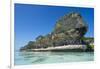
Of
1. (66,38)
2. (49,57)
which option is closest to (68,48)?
(66,38)

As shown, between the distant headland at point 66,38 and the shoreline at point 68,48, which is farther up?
the distant headland at point 66,38

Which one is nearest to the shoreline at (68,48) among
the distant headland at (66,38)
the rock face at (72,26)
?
the distant headland at (66,38)

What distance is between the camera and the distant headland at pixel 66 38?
6.88 ft

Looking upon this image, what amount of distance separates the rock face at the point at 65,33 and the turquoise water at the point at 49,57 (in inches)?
3.5

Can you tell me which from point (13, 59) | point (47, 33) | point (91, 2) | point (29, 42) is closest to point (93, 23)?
point (91, 2)

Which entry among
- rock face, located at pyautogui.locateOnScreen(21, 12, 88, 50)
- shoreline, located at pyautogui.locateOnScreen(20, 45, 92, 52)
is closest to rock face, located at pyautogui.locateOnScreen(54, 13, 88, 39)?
rock face, located at pyautogui.locateOnScreen(21, 12, 88, 50)

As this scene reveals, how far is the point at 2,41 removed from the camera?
6.22 feet

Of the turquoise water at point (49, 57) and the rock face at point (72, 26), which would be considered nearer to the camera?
the turquoise water at point (49, 57)

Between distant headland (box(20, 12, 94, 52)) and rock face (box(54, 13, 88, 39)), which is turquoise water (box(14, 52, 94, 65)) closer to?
distant headland (box(20, 12, 94, 52))

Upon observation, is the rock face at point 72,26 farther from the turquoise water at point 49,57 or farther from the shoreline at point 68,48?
the turquoise water at point 49,57

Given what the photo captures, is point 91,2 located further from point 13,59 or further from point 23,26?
point 13,59

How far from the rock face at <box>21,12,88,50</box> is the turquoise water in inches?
3.5

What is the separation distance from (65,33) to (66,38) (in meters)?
0.06

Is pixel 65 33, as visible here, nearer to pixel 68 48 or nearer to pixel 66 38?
pixel 66 38
